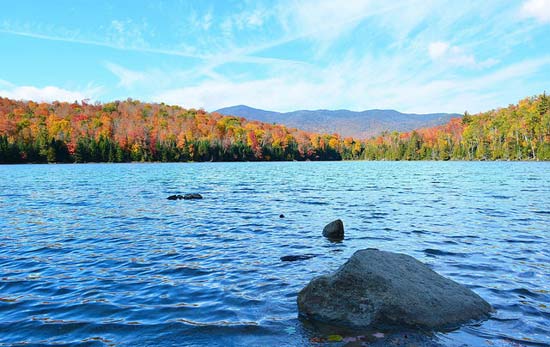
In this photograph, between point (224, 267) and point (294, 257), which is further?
point (294, 257)

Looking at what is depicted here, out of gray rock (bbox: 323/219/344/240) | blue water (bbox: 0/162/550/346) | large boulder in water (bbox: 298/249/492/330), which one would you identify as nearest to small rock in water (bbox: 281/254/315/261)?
blue water (bbox: 0/162/550/346)

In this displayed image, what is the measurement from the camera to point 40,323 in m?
8.44

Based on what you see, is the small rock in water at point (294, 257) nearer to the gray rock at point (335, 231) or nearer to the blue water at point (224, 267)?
the blue water at point (224, 267)

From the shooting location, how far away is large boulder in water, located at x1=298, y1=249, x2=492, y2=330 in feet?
26.4

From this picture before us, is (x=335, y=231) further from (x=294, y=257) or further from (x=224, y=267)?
(x=224, y=267)

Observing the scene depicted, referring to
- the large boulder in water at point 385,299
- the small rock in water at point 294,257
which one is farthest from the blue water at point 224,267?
the large boulder in water at point 385,299

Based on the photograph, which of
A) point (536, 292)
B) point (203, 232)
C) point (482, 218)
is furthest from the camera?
point (482, 218)

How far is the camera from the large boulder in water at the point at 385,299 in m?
8.05

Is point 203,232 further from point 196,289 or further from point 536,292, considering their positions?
point 536,292

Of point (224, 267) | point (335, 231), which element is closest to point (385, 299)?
point (224, 267)

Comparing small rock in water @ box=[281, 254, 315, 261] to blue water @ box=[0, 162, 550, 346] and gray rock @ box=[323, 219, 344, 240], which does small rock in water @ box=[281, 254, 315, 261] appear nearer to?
blue water @ box=[0, 162, 550, 346]

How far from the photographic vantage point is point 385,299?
8.23 metres

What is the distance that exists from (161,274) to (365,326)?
6.64 metres

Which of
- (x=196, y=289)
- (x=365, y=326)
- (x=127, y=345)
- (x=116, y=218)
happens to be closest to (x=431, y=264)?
(x=365, y=326)
